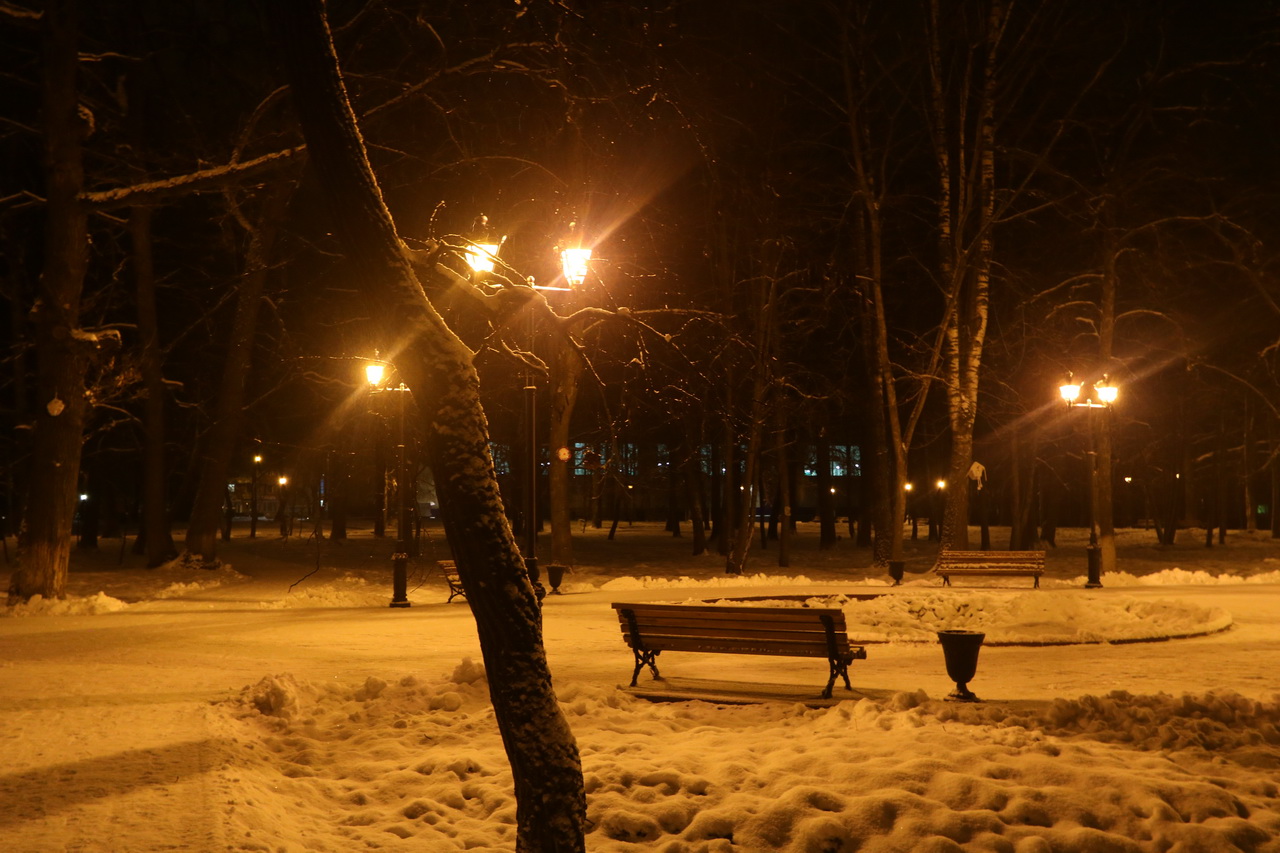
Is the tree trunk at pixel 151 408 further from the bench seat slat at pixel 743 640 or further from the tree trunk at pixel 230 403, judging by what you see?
the bench seat slat at pixel 743 640

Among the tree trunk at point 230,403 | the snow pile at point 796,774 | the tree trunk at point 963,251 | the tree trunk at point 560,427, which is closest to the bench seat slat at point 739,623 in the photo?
the snow pile at point 796,774

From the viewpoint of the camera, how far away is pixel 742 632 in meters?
10.5

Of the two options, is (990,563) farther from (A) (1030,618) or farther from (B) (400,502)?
(B) (400,502)

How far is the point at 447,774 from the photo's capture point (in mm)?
7766

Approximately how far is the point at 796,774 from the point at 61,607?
15685mm

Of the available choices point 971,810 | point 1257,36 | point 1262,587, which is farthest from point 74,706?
point 1257,36

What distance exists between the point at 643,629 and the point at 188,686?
4.56 metres

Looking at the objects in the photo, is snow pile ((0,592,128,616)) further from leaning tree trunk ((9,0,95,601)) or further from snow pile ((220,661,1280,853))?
snow pile ((220,661,1280,853))

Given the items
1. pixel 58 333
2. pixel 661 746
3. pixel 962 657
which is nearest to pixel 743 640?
pixel 962 657

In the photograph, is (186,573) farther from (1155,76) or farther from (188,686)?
(1155,76)

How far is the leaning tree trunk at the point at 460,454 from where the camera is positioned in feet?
18.9

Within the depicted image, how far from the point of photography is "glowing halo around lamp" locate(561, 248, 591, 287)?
1230 centimetres

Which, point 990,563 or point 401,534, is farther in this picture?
point 990,563

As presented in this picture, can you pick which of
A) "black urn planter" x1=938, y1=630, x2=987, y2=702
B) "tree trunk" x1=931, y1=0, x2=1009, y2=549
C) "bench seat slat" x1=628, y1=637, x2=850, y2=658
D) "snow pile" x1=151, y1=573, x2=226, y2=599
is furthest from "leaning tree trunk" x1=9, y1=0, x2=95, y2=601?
"tree trunk" x1=931, y1=0, x2=1009, y2=549
